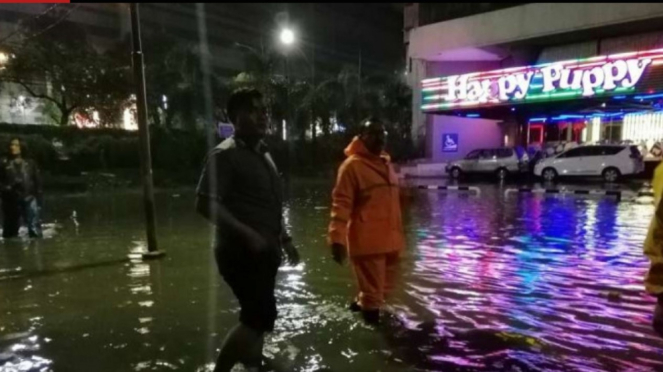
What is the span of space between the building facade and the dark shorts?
63.9 ft

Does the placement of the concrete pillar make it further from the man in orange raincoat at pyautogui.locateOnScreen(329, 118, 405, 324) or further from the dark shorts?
the dark shorts

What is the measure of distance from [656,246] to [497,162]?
24.0 m

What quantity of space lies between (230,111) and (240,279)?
1029mm

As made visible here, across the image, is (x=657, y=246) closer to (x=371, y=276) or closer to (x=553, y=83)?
(x=371, y=276)

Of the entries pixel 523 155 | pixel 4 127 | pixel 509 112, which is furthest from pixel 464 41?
pixel 4 127

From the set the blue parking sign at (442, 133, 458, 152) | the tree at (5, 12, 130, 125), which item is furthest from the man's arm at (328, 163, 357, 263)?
the blue parking sign at (442, 133, 458, 152)

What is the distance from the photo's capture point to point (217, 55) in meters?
49.2

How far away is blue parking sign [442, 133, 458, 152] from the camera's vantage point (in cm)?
3244

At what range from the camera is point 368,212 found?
4.33 meters

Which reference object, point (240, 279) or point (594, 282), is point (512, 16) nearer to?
point (594, 282)

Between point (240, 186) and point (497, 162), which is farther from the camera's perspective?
point (497, 162)

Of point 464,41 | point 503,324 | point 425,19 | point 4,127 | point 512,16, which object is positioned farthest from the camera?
point 425,19

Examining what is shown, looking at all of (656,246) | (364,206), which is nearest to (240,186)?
(364,206)

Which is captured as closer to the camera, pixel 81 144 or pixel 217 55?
pixel 81 144
